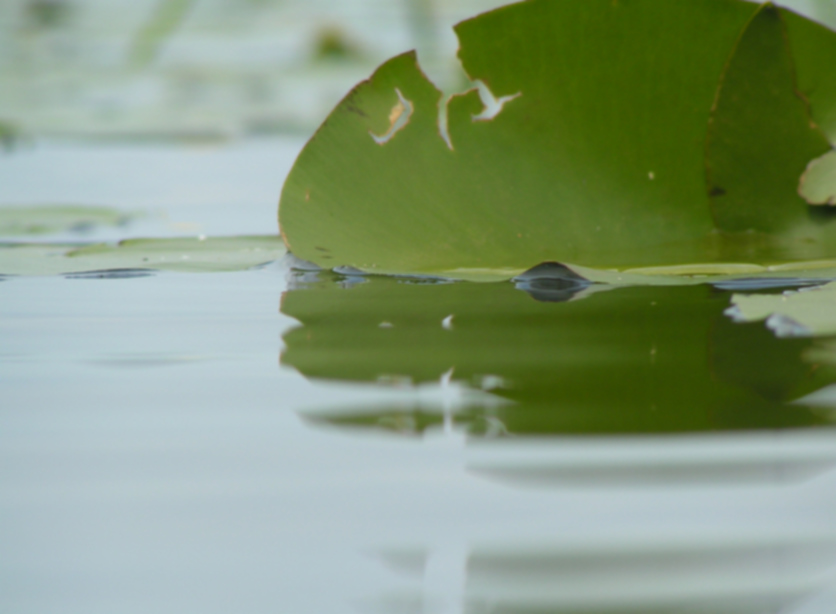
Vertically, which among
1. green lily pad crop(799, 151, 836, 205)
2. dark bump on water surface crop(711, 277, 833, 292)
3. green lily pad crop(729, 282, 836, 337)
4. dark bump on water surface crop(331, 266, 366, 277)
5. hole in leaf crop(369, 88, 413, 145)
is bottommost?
green lily pad crop(729, 282, 836, 337)

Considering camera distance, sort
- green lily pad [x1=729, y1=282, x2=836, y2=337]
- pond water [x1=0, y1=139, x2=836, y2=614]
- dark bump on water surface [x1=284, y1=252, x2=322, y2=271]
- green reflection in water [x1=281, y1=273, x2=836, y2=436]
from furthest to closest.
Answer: dark bump on water surface [x1=284, y1=252, x2=322, y2=271]
green lily pad [x1=729, y1=282, x2=836, y2=337]
green reflection in water [x1=281, y1=273, x2=836, y2=436]
pond water [x1=0, y1=139, x2=836, y2=614]

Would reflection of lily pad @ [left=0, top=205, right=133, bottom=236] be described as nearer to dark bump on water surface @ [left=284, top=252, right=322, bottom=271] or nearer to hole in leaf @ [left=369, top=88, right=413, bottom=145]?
dark bump on water surface @ [left=284, top=252, right=322, bottom=271]

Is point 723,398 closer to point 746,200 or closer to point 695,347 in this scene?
point 695,347

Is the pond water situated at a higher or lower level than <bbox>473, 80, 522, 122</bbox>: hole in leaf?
lower

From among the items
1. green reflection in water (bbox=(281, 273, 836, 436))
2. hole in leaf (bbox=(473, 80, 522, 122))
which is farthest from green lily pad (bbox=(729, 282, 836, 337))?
hole in leaf (bbox=(473, 80, 522, 122))

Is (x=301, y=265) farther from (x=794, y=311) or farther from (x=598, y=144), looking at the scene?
(x=794, y=311)

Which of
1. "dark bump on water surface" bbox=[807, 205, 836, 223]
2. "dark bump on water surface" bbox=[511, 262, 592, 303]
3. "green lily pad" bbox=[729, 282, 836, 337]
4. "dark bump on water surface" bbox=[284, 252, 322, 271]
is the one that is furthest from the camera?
"dark bump on water surface" bbox=[284, 252, 322, 271]

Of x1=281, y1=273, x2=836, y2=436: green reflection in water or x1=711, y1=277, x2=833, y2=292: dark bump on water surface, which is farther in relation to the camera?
x1=711, y1=277, x2=833, y2=292: dark bump on water surface
